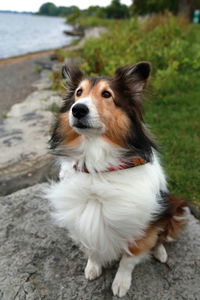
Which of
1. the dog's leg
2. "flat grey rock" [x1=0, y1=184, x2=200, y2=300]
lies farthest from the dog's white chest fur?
"flat grey rock" [x1=0, y1=184, x2=200, y2=300]

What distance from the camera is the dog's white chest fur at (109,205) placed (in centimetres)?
208

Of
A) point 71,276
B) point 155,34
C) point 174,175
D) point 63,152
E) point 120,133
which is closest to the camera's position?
point 120,133

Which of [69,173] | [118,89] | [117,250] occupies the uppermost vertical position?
[118,89]

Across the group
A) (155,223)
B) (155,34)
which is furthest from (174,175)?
(155,34)

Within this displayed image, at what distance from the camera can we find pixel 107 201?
211cm

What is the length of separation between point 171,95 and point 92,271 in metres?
4.52

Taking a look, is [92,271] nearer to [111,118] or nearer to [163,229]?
[163,229]

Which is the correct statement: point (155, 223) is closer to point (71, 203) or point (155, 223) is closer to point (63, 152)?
point (71, 203)

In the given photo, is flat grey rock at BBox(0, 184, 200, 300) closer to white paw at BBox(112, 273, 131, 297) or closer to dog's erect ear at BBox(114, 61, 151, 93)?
white paw at BBox(112, 273, 131, 297)

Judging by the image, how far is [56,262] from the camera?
260 cm

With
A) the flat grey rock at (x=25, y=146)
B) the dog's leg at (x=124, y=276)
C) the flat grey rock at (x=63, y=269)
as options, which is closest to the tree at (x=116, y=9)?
the flat grey rock at (x=25, y=146)

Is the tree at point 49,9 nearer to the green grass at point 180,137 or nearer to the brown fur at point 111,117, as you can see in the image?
the green grass at point 180,137

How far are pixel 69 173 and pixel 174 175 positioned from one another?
183 cm

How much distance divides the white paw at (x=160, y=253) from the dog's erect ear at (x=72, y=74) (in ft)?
4.77
